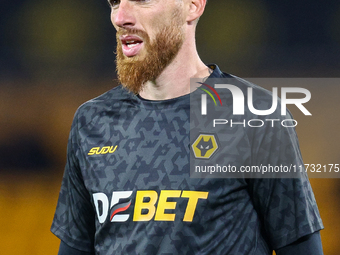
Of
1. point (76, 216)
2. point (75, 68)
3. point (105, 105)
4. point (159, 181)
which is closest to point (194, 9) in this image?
point (105, 105)

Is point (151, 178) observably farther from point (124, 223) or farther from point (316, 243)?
point (316, 243)

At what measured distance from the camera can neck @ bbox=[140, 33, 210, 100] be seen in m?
1.21

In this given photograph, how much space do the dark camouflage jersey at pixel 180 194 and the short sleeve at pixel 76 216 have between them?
1.5 inches

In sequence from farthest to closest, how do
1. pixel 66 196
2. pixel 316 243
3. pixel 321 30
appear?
1. pixel 321 30
2. pixel 66 196
3. pixel 316 243

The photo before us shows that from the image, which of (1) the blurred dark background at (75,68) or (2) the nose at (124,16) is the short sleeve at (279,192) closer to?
(2) the nose at (124,16)

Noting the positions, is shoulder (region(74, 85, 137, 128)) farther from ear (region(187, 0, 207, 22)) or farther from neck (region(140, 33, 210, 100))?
ear (region(187, 0, 207, 22))

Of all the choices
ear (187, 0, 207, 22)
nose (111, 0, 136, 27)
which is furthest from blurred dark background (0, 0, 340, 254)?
nose (111, 0, 136, 27)

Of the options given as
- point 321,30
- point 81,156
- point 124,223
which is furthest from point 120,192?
point 321,30

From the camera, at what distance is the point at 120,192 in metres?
1.15

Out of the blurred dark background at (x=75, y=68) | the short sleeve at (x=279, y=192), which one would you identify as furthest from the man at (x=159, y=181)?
the blurred dark background at (x=75, y=68)

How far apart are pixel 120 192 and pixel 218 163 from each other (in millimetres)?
271

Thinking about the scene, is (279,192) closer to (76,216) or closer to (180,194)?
(180,194)

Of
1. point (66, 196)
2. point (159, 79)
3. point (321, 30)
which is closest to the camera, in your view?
point (159, 79)

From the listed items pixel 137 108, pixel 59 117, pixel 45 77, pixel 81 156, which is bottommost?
pixel 59 117
